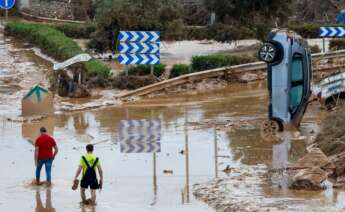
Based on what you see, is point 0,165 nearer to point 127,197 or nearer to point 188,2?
point 127,197

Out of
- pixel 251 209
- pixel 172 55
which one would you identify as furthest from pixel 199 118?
pixel 172 55

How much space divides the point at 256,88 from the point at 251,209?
1755 centimetres

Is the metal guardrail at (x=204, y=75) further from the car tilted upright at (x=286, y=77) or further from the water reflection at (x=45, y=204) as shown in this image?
the water reflection at (x=45, y=204)

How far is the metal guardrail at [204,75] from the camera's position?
31.5 meters

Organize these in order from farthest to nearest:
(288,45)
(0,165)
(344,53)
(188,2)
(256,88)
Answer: (188,2) → (344,53) → (256,88) → (288,45) → (0,165)

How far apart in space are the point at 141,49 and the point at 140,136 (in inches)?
357

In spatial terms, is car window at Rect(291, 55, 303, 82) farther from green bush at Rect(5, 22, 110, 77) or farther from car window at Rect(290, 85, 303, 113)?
green bush at Rect(5, 22, 110, 77)

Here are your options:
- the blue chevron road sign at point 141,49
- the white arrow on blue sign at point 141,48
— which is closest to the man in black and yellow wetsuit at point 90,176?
the blue chevron road sign at point 141,49

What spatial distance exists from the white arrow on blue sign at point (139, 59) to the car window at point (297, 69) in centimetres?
906

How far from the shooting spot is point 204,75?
33.4 metres

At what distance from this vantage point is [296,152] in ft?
70.4

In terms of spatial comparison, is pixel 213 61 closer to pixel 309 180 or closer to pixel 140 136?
pixel 140 136

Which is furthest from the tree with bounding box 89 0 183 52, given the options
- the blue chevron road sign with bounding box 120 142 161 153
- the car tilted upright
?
the blue chevron road sign with bounding box 120 142 161 153

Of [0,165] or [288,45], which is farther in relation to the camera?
[288,45]
